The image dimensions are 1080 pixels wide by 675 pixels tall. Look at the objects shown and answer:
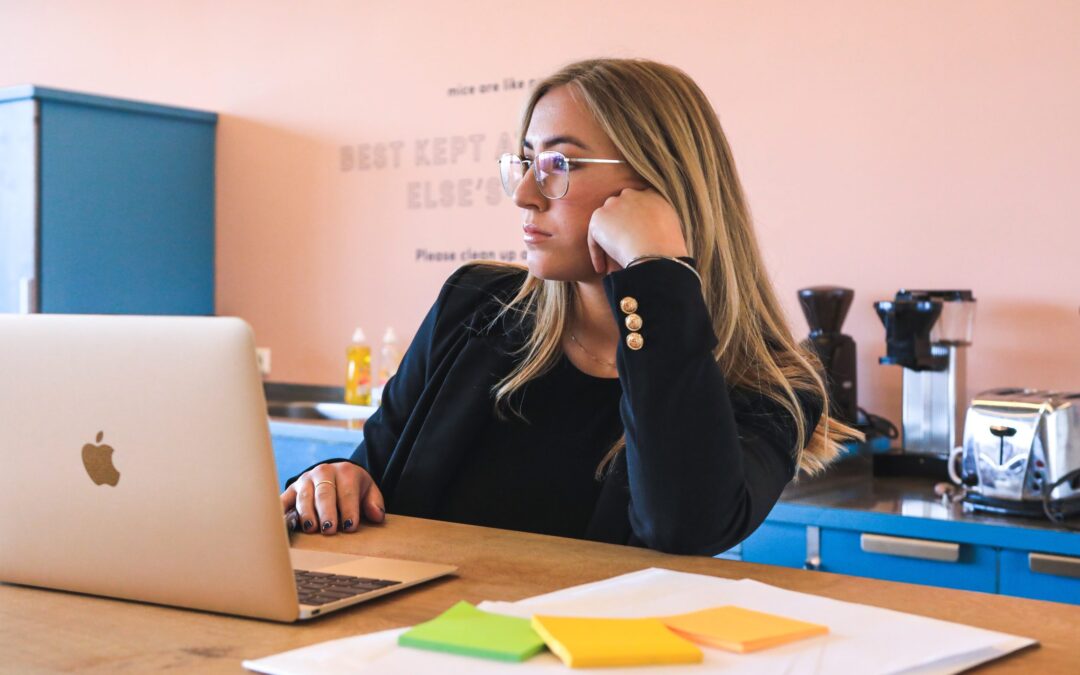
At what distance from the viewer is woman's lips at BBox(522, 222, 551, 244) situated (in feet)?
5.43

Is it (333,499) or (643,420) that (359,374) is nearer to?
(333,499)

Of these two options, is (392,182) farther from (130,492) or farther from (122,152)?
(130,492)

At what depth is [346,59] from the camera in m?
3.94

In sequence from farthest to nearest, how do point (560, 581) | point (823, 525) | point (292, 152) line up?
1. point (292, 152)
2. point (823, 525)
3. point (560, 581)

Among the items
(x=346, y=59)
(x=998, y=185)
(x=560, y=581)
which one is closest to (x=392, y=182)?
(x=346, y=59)

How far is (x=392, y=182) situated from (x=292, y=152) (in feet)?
1.54

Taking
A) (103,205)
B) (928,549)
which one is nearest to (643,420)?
(928,549)

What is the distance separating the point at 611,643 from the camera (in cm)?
88

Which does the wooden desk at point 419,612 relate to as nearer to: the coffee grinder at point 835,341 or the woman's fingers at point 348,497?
the woman's fingers at point 348,497

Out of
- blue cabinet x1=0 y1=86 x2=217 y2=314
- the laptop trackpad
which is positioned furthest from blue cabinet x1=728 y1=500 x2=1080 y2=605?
blue cabinet x1=0 y1=86 x2=217 y2=314

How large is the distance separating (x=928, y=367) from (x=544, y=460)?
1342 millimetres

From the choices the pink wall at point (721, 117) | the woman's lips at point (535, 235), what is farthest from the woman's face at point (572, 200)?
the pink wall at point (721, 117)

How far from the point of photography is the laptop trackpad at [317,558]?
1211 mm

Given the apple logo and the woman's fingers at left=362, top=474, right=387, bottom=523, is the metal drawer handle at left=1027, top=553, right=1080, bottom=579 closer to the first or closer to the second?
the woman's fingers at left=362, top=474, right=387, bottom=523
